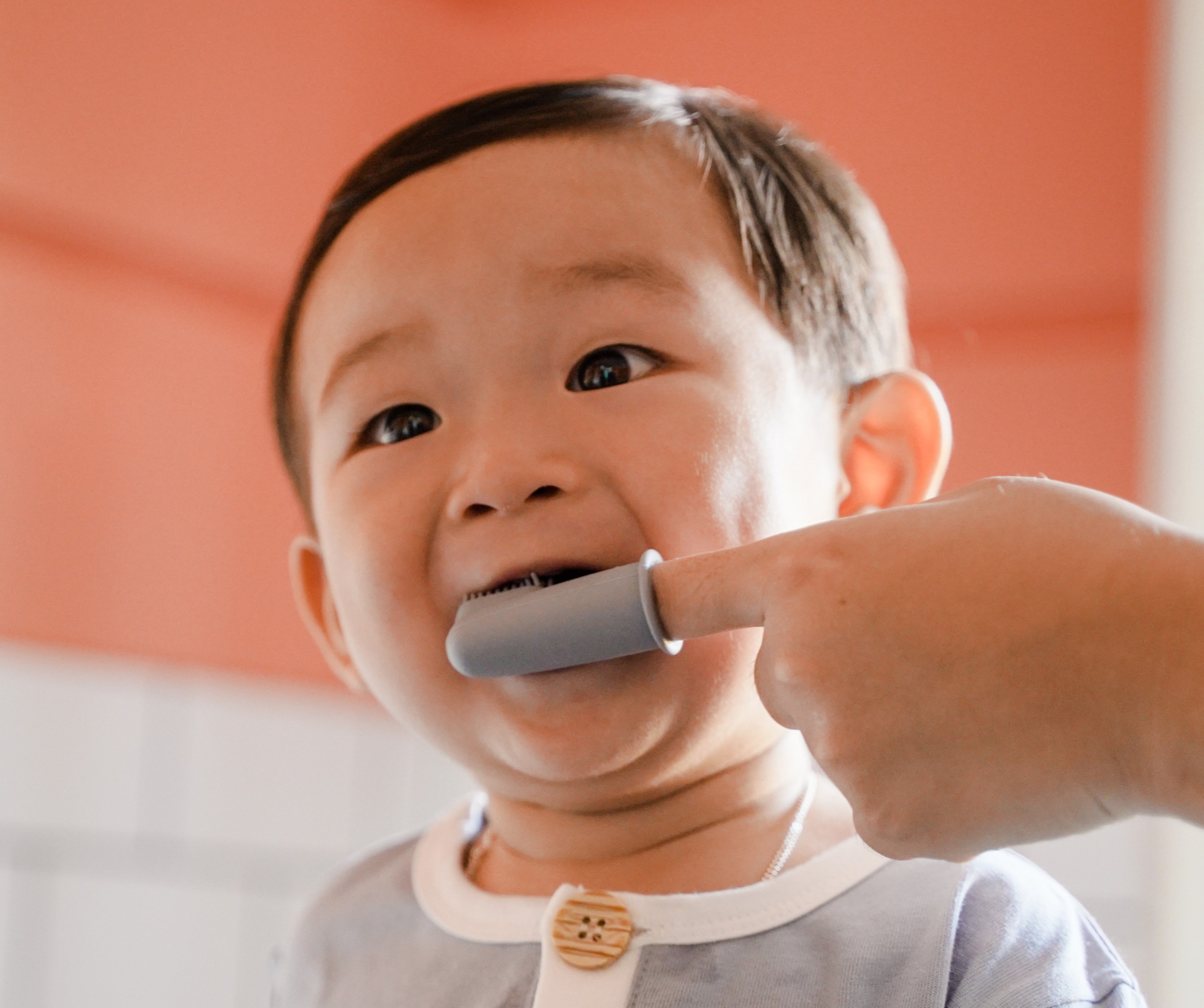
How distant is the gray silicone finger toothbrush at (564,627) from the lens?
0.46 meters

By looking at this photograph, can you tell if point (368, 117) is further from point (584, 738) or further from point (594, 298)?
point (584, 738)

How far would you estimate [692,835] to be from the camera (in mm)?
638

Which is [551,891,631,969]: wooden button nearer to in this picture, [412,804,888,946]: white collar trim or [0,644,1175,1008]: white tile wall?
[412,804,888,946]: white collar trim

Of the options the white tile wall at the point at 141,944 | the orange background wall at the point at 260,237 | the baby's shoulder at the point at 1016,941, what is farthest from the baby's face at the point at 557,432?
the white tile wall at the point at 141,944

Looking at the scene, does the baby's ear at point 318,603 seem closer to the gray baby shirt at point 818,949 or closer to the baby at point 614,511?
the baby at point 614,511

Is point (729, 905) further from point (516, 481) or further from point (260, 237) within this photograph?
point (260, 237)

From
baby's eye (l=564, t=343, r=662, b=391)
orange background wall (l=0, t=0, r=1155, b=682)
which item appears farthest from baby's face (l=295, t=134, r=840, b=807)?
orange background wall (l=0, t=0, r=1155, b=682)

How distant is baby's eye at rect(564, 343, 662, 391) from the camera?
2.02ft

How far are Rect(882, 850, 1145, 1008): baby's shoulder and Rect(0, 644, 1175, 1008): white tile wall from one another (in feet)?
2.51

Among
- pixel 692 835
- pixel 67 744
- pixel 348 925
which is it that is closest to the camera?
pixel 692 835

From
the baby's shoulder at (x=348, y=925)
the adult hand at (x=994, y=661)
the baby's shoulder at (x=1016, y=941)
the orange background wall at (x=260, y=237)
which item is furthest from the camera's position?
the orange background wall at (x=260, y=237)

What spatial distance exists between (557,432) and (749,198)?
200 millimetres

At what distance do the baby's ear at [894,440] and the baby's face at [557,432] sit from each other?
0.10ft

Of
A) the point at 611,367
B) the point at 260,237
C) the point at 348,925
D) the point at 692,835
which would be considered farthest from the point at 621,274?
the point at 260,237
